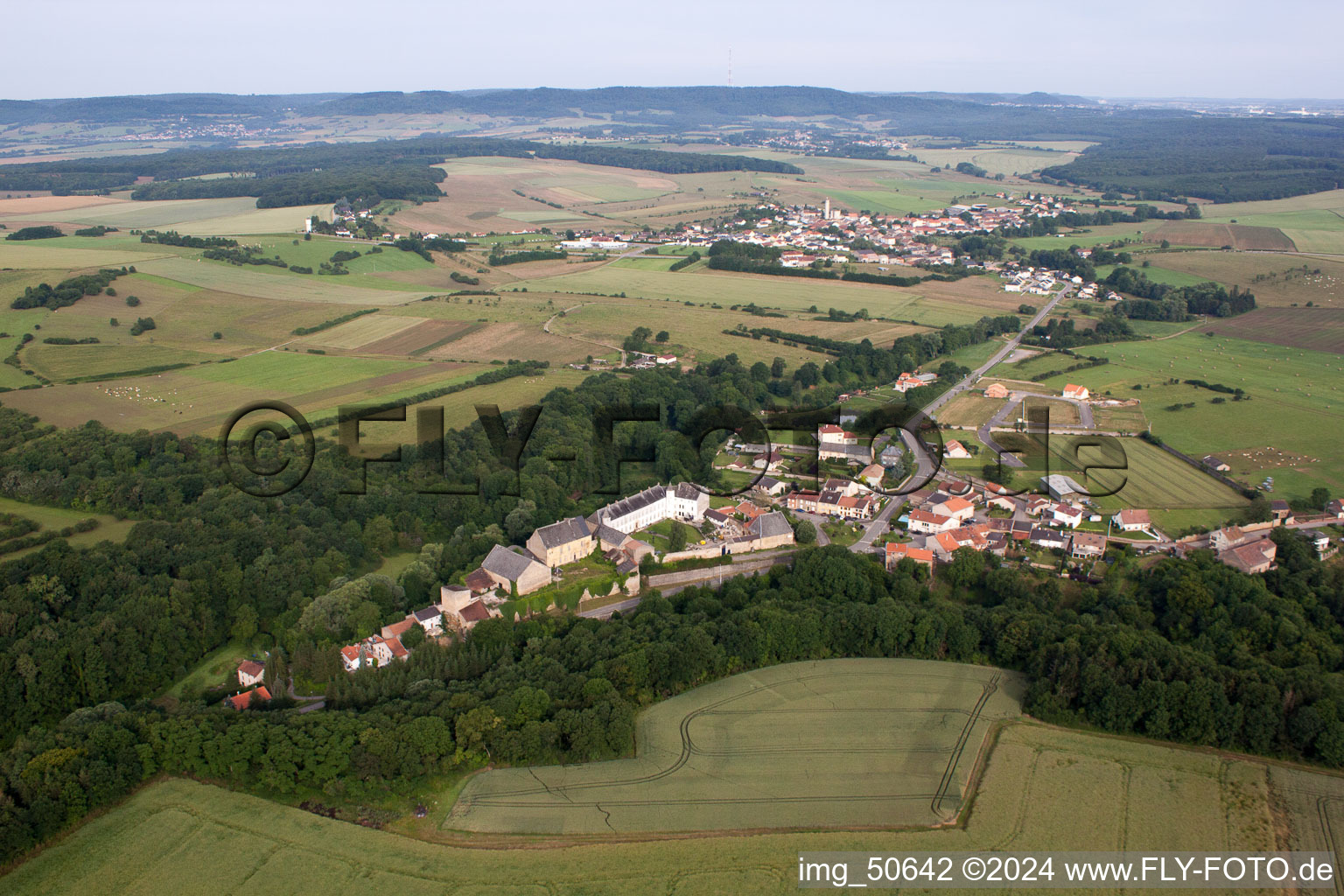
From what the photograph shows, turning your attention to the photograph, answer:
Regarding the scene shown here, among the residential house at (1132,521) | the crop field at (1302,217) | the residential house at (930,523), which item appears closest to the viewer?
the residential house at (1132,521)

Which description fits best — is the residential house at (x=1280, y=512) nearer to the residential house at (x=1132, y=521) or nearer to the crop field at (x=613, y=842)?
the residential house at (x=1132, y=521)

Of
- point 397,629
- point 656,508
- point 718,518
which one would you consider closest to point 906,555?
point 718,518

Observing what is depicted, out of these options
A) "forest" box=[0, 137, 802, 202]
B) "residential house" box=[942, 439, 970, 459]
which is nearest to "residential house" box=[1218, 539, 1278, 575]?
"residential house" box=[942, 439, 970, 459]

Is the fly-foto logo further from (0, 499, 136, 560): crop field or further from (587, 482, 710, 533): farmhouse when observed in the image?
(0, 499, 136, 560): crop field

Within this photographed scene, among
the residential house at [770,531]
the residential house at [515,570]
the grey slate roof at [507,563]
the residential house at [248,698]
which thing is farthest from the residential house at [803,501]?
the residential house at [248,698]

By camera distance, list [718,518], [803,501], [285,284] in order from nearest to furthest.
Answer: [718,518], [803,501], [285,284]

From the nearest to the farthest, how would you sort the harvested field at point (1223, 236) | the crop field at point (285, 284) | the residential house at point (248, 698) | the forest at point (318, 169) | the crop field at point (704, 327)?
the residential house at point (248, 698) → the crop field at point (704, 327) → the crop field at point (285, 284) → the harvested field at point (1223, 236) → the forest at point (318, 169)

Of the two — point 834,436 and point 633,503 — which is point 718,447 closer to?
point 834,436
